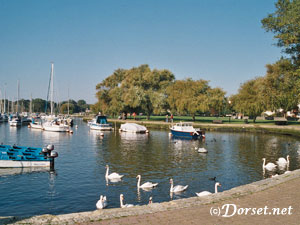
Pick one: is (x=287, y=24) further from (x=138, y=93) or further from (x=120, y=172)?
(x=138, y=93)

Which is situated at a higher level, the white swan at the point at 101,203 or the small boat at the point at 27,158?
the small boat at the point at 27,158

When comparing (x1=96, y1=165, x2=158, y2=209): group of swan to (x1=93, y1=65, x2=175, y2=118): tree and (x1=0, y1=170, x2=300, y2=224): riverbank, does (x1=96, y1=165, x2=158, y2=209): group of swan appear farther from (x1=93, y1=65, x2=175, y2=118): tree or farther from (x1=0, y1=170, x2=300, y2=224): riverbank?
(x1=93, y1=65, x2=175, y2=118): tree

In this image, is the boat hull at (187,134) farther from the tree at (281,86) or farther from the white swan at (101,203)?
the white swan at (101,203)

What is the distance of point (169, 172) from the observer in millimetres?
25172

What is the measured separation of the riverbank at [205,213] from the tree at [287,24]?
3347 centimetres

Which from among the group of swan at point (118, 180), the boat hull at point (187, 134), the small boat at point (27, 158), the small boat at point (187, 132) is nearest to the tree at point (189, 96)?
the small boat at point (187, 132)

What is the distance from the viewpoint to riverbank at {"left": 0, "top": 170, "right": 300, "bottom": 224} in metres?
9.23

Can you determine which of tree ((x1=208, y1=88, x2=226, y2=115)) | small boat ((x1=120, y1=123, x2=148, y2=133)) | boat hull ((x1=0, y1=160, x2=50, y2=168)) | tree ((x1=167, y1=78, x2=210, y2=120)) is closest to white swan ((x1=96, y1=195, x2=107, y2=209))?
boat hull ((x1=0, y1=160, x2=50, y2=168))

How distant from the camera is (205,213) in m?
9.97

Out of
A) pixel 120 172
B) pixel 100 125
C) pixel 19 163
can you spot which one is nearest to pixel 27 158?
pixel 19 163

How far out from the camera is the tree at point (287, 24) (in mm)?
38938

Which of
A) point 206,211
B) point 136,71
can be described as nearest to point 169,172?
point 206,211

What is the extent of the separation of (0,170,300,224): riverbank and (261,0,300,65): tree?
3347 centimetres

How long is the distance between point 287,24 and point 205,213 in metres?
39.4
